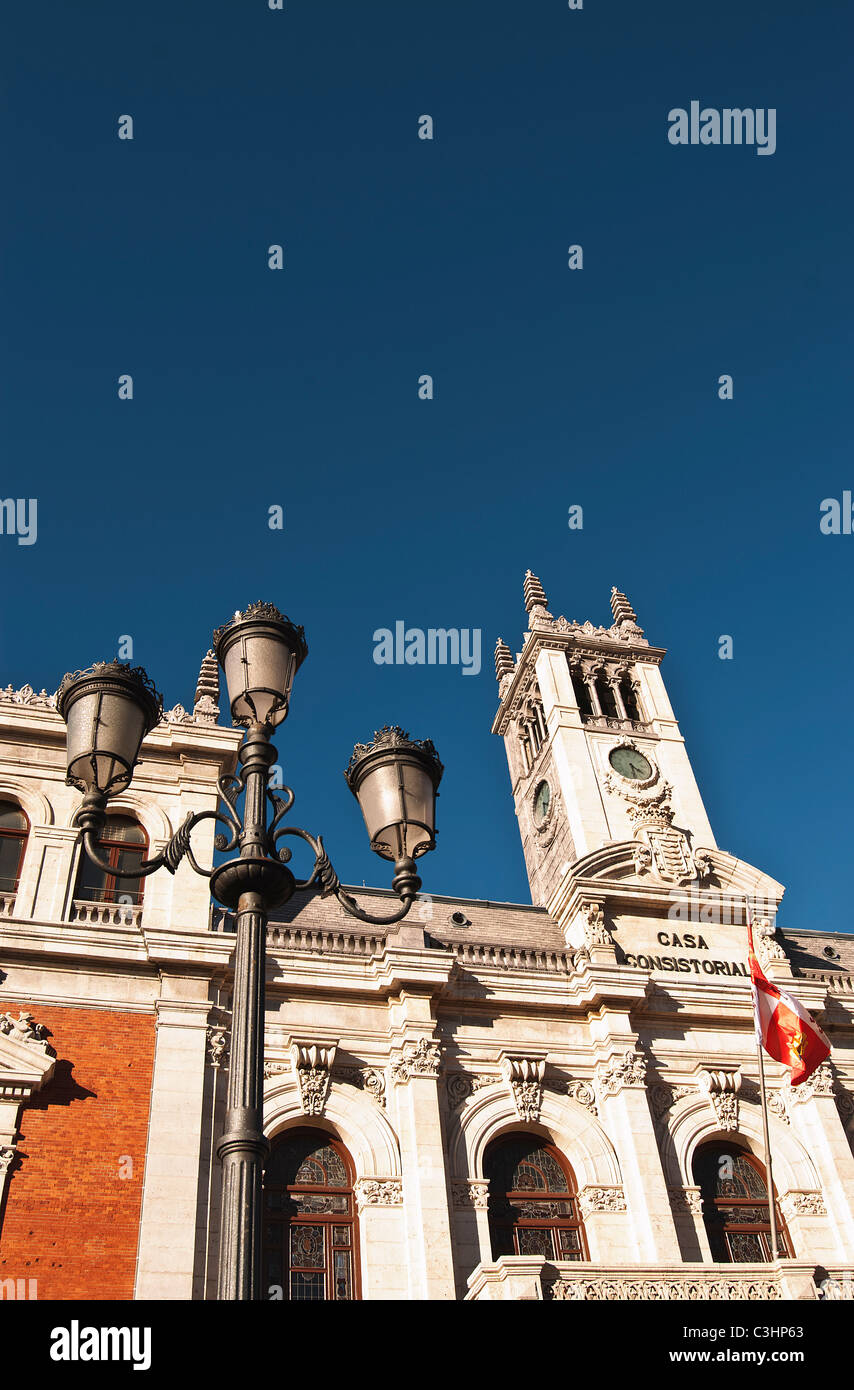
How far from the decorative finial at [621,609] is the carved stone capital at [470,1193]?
897 inches

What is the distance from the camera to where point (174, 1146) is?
1753 centimetres

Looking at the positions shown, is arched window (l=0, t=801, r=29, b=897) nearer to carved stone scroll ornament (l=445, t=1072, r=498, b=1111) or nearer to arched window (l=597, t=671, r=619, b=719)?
carved stone scroll ornament (l=445, t=1072, r=498, b=1111)

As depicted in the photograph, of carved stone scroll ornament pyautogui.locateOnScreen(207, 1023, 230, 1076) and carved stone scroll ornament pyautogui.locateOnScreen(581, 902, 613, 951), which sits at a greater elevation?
carved stone scroll ornament pyautogui.locateOnScreen(581, 902, 613, 951)

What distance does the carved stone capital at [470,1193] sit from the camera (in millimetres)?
19031

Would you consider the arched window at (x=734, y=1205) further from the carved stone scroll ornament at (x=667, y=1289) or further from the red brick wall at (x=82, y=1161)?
the red brick wall at (x=82, y=1161)

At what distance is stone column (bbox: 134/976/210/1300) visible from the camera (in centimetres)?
1620

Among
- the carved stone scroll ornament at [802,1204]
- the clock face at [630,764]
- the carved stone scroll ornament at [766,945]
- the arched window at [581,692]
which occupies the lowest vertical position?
the carved stone scroll ornament at [802,1204]

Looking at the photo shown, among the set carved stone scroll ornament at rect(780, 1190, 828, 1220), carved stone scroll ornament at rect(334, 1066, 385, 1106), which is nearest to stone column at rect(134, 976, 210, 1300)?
carved stone scroll ornament at rect(334, 1066, 385, 1106)

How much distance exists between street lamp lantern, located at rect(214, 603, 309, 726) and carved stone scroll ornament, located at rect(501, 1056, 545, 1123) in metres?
13.3

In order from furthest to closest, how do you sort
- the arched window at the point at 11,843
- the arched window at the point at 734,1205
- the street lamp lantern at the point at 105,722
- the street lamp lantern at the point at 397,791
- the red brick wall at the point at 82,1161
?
the arched window at the point at 11,843, the arched window at the point at 734,1205, the red brick wall at the point at 82,1161, the street lamp lantern at the point at 397,791, the street lamp lantern at the point at 105,722

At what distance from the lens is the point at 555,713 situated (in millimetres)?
32562

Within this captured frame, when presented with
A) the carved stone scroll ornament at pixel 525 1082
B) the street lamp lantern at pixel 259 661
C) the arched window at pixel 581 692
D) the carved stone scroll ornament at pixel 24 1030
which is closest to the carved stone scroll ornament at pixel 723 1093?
the carved stone scroll ornament at pixel 525 1082
